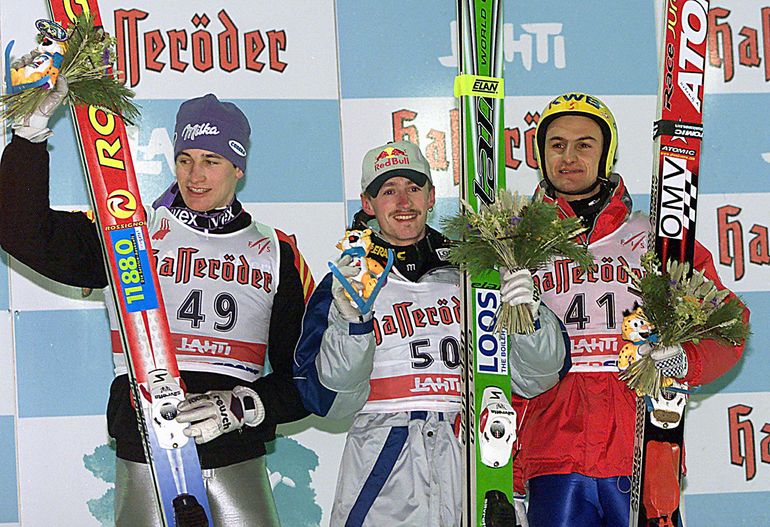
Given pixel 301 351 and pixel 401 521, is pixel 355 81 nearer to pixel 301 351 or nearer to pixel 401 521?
pixel 301 351

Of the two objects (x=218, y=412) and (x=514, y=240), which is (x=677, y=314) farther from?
(x=218, y=412)

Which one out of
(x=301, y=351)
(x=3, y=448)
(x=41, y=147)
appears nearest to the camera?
(x=41, y=147)

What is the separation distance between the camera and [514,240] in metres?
2.64

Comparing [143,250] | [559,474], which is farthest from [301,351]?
[559,474]

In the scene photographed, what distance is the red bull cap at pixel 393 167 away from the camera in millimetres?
2982

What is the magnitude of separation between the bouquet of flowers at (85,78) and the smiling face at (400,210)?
667mm

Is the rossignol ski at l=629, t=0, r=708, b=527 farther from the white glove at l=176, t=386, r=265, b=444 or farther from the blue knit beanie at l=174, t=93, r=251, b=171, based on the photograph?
the blue knit beanie at l=174, t=93, r=251, b=171

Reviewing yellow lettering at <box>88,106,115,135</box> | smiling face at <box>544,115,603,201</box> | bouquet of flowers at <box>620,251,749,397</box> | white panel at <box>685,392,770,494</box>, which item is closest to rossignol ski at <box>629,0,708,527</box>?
bouquet of flowers at <box>620,251,749,397</box>

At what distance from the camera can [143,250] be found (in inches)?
110

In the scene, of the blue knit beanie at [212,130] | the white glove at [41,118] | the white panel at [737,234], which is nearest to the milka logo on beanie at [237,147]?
the blue knit beanie at [212,130]

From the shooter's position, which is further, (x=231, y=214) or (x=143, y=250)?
(x=231, y=214)

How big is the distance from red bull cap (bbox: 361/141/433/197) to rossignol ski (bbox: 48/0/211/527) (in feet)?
1.94

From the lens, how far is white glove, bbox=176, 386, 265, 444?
272cm

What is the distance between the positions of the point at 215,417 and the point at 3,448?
3.68 feet
